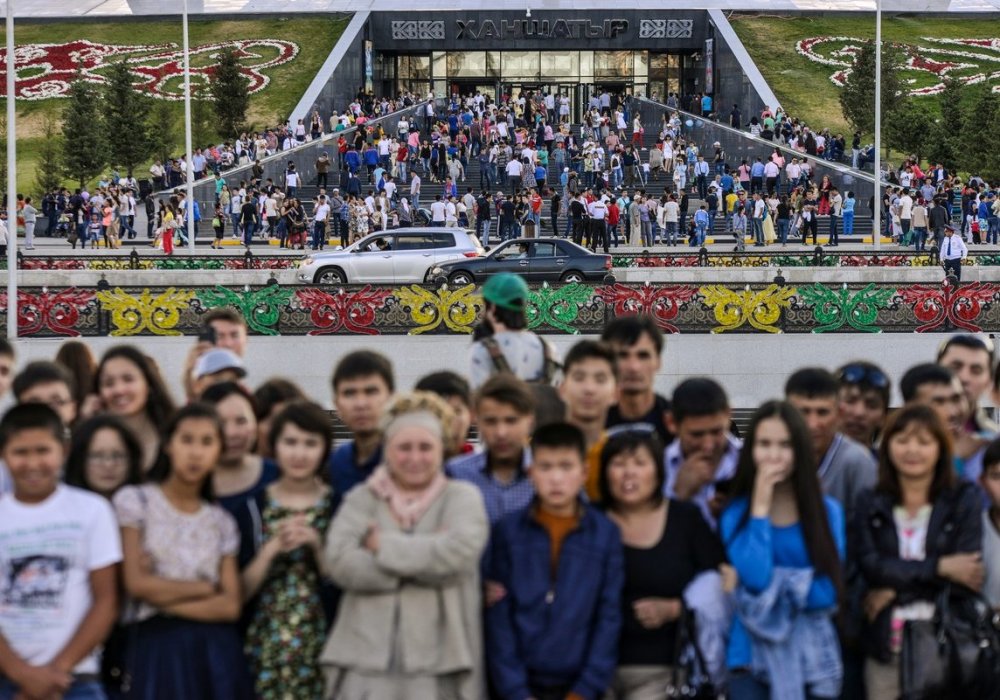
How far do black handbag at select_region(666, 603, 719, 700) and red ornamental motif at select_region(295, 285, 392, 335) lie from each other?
1272 cm

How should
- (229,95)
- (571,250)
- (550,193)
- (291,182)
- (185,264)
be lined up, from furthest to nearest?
(229,95)
(291,182)
(550,193)
(185,264)
(571,250)

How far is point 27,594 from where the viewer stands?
5.32m

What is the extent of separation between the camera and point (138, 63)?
190 ft

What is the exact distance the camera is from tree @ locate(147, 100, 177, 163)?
152 feet

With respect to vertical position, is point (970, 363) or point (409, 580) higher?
point (970, 363)

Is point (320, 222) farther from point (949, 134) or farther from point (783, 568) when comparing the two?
point (783, 568)

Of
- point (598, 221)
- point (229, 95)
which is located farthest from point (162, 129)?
point (598, 221)

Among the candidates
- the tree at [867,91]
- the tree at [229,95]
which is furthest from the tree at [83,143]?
the tree at [867,91]

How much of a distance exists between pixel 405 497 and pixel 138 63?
182 ft

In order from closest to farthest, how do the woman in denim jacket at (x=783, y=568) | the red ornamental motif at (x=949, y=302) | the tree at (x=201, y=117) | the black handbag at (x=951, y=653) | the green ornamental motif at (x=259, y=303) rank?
the woman in denim jacket at (x=783, y=568), the black handbag at (x=951, y=653), the red ornamental motif at (x=949, y=302), the green ornamental motif at (x=259, y=303), the tree at (x=201, y=117)

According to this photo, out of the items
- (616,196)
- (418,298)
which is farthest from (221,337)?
(616,196)

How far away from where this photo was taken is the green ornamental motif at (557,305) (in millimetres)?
17953

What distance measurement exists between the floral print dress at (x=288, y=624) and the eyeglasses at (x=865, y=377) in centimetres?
256

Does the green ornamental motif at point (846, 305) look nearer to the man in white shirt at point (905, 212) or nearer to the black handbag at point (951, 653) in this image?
the black handbag at point (951, 653)
